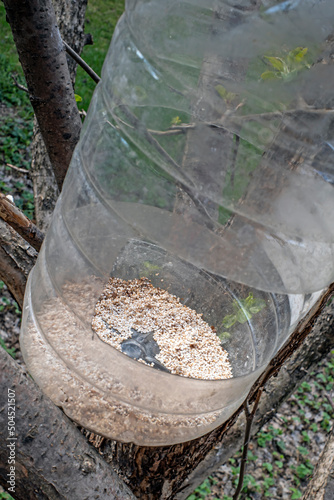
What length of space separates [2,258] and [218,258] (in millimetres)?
820

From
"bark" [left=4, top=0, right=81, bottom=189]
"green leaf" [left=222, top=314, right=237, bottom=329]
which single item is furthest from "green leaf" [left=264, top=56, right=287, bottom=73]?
"green leaf" [left=222, top=314, right=237, bottom=329]

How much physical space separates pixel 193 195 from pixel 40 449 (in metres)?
0.92

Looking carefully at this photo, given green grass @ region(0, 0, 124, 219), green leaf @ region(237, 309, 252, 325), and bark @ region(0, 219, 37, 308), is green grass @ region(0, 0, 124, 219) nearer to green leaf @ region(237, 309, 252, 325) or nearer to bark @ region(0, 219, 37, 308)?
bark @ region(0, 219, 37, 308)

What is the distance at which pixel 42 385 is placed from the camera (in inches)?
59.6

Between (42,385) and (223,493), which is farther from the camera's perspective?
(223,493)

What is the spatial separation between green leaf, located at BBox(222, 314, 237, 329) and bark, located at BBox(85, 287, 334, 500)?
202 millimetres

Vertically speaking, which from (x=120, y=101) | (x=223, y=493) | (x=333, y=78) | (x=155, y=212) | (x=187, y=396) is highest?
(x=333, y=78)

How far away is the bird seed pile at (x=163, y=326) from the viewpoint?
175 cm

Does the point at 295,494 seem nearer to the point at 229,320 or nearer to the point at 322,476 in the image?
the point at 322,476

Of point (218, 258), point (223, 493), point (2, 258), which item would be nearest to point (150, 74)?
point (218, 258)

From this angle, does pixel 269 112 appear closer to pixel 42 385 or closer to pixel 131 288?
pixel 131 288

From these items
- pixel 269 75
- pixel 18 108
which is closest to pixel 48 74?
pixel 269 75

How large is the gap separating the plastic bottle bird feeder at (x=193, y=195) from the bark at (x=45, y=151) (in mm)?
981

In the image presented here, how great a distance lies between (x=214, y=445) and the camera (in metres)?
1.77
